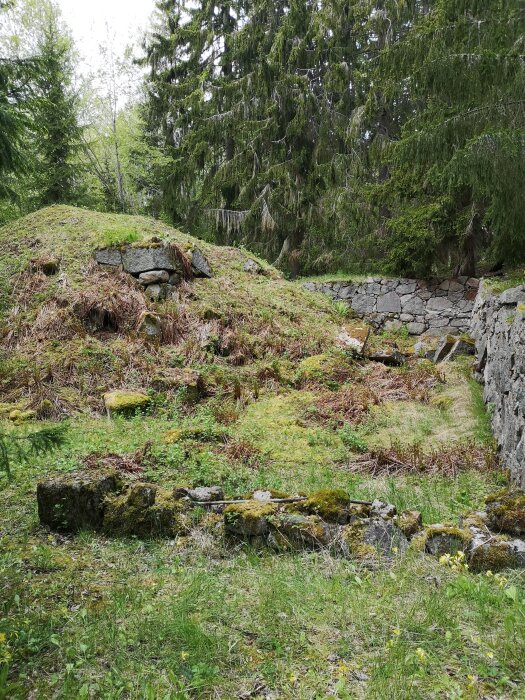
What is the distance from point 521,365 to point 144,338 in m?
5.97

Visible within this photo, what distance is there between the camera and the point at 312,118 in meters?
16.3

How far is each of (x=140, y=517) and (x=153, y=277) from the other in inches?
272

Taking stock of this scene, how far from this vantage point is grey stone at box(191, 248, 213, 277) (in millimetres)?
10719

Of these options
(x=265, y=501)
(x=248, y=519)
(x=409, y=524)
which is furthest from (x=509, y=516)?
(x=248, y=519)

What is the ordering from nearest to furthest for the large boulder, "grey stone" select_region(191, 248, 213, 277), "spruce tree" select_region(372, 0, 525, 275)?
the large boulder → "spruce tree" select_region(372, 0, 525, 275) → "grey stone" select_region(191, 248, 213, 277)

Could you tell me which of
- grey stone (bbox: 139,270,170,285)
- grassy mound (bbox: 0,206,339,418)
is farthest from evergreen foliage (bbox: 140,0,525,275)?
grey stone (bbox: 139,270,170,285)

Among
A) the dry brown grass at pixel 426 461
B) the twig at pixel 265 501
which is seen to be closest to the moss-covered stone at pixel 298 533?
the twig at pixel 265 501

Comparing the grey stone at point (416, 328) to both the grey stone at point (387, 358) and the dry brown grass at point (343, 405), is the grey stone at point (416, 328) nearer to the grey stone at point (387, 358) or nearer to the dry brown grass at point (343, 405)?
the grey stone at point (387, 358)

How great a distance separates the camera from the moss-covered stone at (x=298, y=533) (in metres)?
3.30

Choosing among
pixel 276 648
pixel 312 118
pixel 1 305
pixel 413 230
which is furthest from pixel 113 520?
pixel 312 118

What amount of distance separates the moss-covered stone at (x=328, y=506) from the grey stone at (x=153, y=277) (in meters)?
7.01

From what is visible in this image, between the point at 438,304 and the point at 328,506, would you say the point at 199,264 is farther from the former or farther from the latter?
the point at 328,506

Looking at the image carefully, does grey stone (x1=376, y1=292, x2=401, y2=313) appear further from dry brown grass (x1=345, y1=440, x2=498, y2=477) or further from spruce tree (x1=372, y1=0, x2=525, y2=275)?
dry brown grass (x1=345, y1=440, x2=498, y2=477)

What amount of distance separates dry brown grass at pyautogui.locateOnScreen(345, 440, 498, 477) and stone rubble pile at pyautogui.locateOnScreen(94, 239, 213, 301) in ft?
18.8
